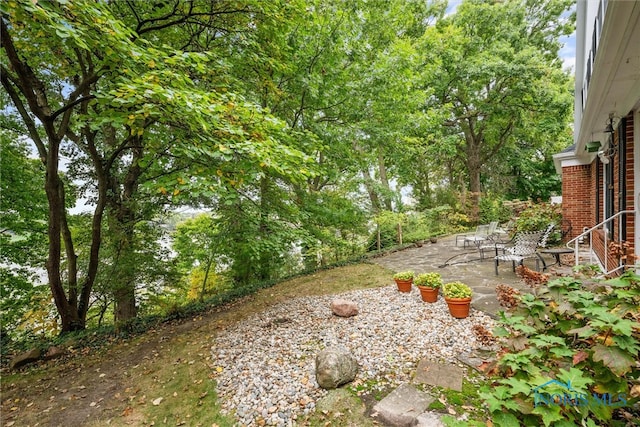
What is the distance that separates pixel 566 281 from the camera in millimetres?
2027

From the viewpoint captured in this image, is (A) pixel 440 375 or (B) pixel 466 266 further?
(B) pixel 466 266

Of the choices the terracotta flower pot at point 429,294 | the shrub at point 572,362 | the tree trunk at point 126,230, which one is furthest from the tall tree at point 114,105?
the terracotta flower pot at point 429,294

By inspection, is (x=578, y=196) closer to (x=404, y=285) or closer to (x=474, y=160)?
(x=404, y=285)

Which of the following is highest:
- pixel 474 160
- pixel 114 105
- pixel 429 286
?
pixel 474 160

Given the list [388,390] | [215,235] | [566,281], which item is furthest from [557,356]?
[215,235]

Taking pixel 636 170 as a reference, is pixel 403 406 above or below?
below

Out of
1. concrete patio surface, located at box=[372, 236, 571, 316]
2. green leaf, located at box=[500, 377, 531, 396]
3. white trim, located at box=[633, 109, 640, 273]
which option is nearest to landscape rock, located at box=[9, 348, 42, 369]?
green leaf, located at box=[500, 377, 531, 396]

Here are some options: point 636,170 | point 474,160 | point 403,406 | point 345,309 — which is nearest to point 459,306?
point 345,309

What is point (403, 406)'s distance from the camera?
96.3 inches

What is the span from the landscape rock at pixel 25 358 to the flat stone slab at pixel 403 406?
194 inches

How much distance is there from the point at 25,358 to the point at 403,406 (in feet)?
17.1

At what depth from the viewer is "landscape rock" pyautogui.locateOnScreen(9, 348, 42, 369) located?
3963mm

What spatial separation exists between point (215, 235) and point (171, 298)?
6.73ft

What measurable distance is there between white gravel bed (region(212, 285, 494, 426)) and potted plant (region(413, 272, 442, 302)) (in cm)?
13
